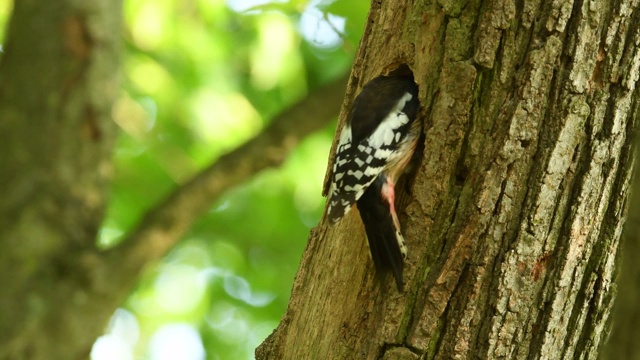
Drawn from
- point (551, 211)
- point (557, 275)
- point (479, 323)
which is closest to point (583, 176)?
point (551, 211)

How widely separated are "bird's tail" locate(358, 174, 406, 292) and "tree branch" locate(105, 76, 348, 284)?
2292 mm

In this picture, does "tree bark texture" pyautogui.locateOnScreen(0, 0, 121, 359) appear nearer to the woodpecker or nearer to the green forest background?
the green forest background

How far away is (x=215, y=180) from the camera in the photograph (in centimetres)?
521

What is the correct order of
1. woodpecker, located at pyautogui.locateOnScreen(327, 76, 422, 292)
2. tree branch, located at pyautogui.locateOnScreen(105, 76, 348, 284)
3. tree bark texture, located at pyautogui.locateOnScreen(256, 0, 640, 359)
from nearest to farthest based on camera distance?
tree bark texture, located at pyautogui.locateOnScreen(256, 0, 640, 359), woodpecker, located at pyautogui.locateOnScreen(327, 76, 422, 292), tree branch, located at pyautogui.locateOnScreen(105, 76, 348, 284)

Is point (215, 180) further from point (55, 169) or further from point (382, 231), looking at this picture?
point (382, 231)

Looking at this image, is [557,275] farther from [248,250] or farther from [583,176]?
[248,250]

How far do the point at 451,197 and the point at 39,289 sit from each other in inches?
117

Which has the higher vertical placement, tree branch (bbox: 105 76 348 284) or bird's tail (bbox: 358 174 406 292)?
tree branch (bbox: 105 76 348 284)

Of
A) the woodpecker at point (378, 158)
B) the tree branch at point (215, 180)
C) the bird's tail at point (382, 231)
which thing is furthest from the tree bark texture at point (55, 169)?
the bird's tail at point (382, 231)

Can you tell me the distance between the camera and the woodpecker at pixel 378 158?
107 inches

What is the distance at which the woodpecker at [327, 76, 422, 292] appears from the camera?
271 cm

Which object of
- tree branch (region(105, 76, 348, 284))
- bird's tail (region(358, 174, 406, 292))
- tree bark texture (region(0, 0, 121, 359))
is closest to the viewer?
bird's tail (region(358, 174, 406, 292))

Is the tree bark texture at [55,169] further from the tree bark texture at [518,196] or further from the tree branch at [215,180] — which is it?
the tree bark texture at [518,196]

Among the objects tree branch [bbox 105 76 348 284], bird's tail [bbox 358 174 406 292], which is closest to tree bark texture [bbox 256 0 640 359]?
bird's tail [bbox 358 174 406 292]
